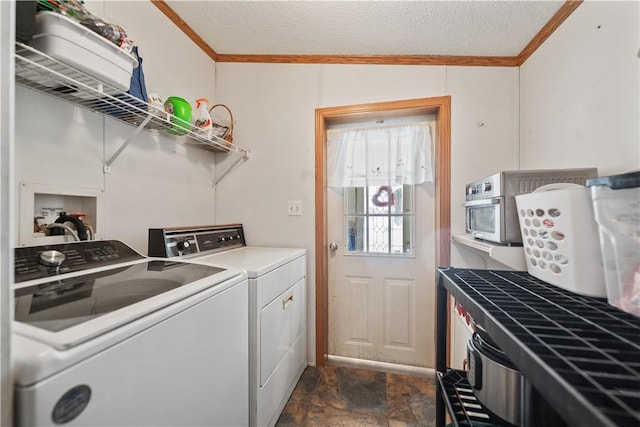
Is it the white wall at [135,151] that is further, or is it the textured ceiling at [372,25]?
the textured ceiling at [372,25]

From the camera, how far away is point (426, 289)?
6.52 ft

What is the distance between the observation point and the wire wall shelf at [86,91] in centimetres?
87

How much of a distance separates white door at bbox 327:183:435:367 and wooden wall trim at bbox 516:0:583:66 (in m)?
1.04

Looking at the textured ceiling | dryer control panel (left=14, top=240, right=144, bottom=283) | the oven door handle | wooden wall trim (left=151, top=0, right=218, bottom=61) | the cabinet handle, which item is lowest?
the cabinet handle

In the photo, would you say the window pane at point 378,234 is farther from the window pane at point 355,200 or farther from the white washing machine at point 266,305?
the white washing machine at point 266,305

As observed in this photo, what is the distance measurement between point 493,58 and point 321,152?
1.40 m

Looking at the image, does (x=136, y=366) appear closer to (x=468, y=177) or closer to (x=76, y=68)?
(x=76, y=68)

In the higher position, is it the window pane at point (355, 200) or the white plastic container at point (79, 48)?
the white plastic container at point (79, 48)

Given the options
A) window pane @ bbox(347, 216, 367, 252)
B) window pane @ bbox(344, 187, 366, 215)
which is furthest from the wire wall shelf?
window pane @ bbox(347, 216, 367, 252)

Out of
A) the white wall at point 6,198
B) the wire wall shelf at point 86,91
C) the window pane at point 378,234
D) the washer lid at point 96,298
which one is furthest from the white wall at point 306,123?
the white wall at point 6,198

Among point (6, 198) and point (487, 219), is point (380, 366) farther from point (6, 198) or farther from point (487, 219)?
point (6, 198)

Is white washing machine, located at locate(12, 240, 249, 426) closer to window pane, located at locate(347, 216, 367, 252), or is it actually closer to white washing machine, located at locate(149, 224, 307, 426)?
white washing machine, located at locate(149, 224, 307, 426)

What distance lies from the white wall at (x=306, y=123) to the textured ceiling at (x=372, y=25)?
145 mm

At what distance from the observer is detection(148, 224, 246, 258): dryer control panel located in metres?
1.39
